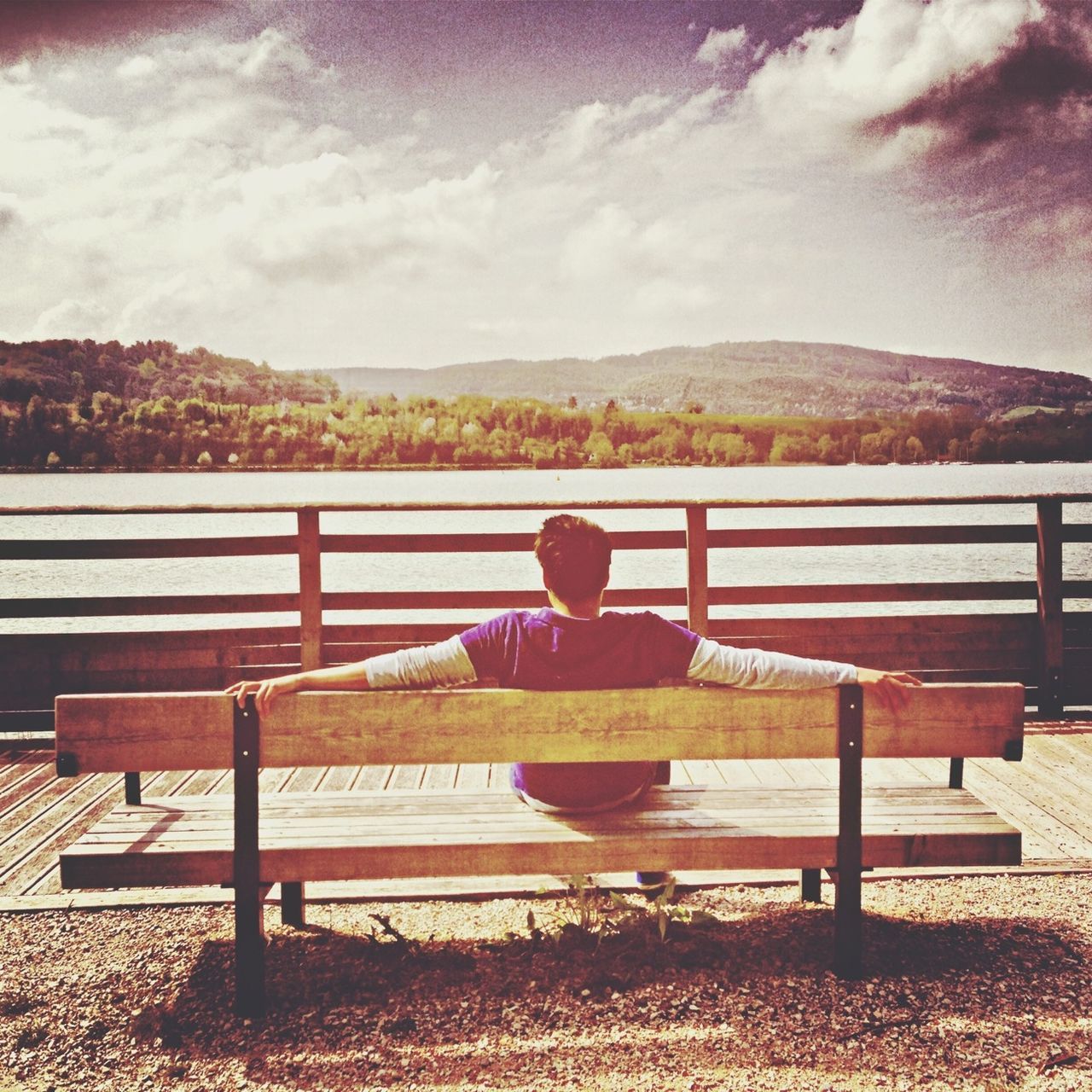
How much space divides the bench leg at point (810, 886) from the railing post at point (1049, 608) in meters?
3.39

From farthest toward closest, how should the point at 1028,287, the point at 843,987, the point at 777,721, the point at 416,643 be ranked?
the point at 1028,287 < the point at 416,643 < the point at 843,987 < the point at 777,721

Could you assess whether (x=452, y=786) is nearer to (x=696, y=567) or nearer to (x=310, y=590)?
(x=310, y=590)

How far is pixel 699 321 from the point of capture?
155375mm

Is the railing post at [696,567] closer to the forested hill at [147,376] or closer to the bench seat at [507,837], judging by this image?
the bench seat at [507,837]

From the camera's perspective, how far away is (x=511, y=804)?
2865 millimetres

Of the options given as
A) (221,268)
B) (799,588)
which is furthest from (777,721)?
(221,268)

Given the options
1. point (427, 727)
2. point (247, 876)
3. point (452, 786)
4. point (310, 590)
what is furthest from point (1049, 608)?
point (247, 876)

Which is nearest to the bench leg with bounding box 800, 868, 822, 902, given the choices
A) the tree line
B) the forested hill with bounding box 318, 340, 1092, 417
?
the tree line

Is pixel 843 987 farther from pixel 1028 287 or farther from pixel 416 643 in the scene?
pixel 1028 287

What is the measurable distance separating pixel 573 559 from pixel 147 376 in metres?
96.2

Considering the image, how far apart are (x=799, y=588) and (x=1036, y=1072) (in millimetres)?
3877

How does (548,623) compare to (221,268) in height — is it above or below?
below

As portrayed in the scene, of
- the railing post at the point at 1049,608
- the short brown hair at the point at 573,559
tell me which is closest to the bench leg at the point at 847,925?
the short brown hair at the point at 573,559

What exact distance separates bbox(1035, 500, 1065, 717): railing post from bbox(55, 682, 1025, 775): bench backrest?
419 cm
